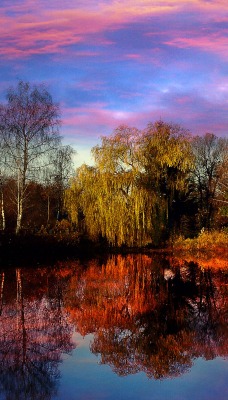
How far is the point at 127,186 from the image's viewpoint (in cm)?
2891

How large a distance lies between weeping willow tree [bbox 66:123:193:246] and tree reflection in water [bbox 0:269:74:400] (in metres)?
15.0

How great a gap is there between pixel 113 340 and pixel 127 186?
68.8ft

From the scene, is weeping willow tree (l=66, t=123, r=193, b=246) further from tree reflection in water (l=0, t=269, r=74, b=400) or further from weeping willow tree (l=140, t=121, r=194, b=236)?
tree reflection in water (l=0, t=269, r=74, b=400)

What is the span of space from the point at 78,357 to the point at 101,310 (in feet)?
10.3

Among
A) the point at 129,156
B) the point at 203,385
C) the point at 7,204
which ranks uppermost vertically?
the point at 129,156

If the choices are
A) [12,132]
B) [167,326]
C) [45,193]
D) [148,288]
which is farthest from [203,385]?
[45,193]

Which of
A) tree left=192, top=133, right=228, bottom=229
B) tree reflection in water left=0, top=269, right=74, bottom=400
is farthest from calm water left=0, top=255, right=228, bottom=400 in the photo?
tree left=192, top=133, right=228, bottom=229

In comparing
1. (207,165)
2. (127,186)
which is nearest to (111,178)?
(127,186)

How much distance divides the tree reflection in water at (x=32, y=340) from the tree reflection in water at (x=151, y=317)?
1.50 feet

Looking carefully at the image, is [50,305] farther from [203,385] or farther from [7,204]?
[7,204]

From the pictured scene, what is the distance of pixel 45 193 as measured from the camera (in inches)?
1734

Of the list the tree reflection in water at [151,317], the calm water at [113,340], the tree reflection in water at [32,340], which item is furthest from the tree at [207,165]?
the tree reflection in water at [32,340]

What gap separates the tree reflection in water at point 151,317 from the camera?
7242mm

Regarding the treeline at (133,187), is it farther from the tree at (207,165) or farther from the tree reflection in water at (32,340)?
the tree reflection in water at (32,340)
